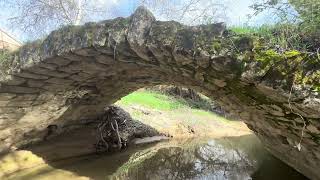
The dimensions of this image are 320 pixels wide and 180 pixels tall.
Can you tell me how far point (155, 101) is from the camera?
54.2 ft

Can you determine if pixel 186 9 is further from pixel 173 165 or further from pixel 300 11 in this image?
pixel 300 11

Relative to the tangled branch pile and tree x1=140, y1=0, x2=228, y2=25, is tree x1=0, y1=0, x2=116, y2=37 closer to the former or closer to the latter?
tree x1=140, y1=0, x2=228, y2=25

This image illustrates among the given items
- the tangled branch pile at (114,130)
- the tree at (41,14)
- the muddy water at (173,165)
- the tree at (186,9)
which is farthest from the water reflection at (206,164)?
the tree at (186,9)

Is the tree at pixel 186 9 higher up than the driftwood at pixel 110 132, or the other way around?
the tree at pixel 186 9

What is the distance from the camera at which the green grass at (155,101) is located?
1483cm

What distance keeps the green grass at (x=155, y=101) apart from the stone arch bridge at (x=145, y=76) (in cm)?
486

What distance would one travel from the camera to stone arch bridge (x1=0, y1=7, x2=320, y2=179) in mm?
4535

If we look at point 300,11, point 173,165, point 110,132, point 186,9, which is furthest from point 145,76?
point 186,9

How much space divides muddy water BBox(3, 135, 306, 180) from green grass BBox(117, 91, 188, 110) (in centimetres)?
325

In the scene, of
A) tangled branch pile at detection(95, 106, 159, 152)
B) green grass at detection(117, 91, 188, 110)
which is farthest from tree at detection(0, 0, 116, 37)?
tangled branch pile at detection(95, 106, 159, 152)

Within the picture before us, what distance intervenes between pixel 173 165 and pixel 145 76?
232cm

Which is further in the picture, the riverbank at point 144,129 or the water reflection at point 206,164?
the riverbank at point 144,129

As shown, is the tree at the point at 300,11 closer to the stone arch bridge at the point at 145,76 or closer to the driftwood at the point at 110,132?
the stone arch bridge at the point at 145,76

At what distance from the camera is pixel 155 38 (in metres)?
5.29
